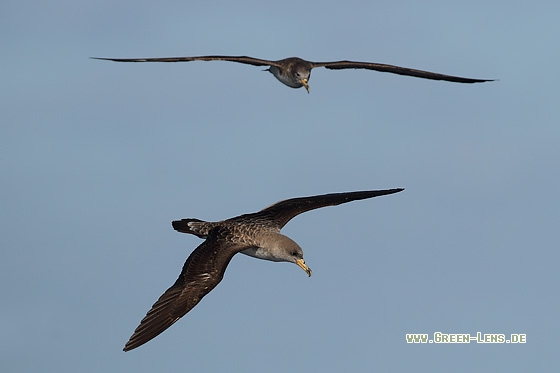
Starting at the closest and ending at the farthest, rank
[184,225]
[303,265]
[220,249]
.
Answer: [220,249]
[303,265]
[184,225]

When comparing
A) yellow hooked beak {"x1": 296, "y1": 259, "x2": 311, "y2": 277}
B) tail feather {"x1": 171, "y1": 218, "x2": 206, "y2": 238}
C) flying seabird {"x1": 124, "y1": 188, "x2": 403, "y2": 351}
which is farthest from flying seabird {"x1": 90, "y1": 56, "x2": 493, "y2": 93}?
yellow hooked beak {"x1": 296, "y1": 259, "x2": 311, "y2": 277}

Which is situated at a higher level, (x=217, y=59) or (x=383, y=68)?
(x=383, y=68)

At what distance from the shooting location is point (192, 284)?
112 ft

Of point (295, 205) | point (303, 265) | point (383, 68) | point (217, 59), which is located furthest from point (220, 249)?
point (383, 68)

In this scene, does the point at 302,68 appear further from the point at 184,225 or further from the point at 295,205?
the point at 184,225

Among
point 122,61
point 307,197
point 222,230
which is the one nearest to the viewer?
point 122,61

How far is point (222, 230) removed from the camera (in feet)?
116

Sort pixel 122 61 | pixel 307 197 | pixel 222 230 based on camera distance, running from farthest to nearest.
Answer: pixel 307 197
pixel 222 230
pixel 122 61

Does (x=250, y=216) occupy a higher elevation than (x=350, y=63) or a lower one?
lower

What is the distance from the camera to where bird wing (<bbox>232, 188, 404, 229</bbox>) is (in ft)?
120

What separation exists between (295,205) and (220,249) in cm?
324

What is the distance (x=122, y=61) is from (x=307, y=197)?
6510mm

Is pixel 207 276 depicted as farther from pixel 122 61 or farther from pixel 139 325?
pixel 122 61

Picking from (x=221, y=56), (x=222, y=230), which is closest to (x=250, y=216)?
(x=222, y=230)
